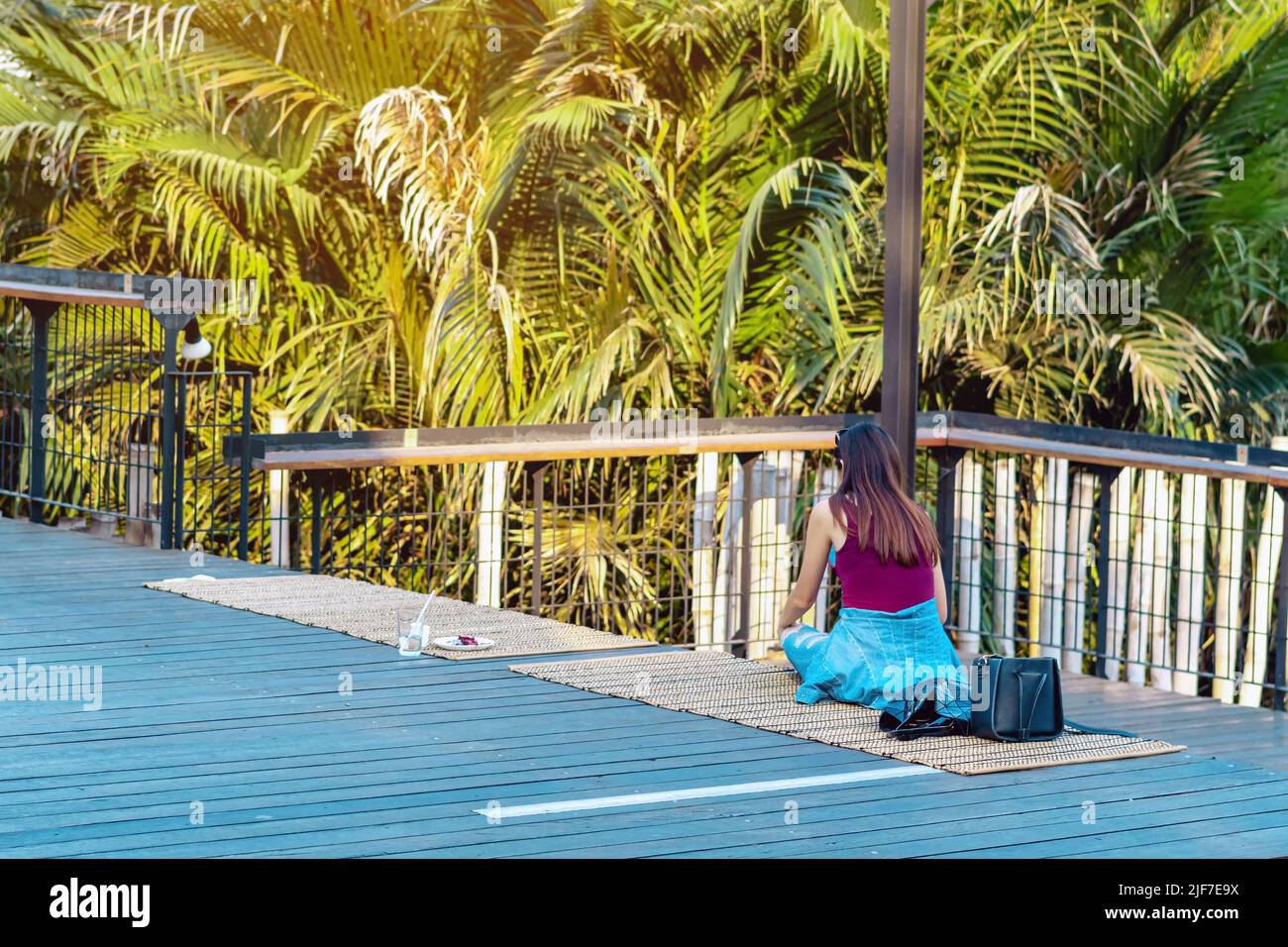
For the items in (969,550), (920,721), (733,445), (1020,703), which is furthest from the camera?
(969,550)

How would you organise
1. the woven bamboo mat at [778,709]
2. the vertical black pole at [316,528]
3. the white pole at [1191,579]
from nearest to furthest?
the woven bamboo mat at [778,709], the vertical black pole at [316,528], the white pole at [1191,579]

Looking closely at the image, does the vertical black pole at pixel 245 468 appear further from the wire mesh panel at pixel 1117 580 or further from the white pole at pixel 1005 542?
the white pole at pixel 1005 542

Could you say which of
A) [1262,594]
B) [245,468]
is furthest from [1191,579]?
[245,468]

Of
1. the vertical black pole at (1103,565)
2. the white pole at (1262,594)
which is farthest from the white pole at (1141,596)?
the white pole at (1262,594)

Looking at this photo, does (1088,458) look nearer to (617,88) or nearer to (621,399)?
(621,399)

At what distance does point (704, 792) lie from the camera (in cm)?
430

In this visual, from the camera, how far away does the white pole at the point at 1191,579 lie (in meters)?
7.65

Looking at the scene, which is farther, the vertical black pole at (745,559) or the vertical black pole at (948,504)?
the vertical black pole at (948,504)

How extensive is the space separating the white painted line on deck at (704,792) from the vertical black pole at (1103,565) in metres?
3.20

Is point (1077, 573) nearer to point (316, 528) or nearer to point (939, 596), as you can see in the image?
point (939, 596)

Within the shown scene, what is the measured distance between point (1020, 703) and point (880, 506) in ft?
2.46

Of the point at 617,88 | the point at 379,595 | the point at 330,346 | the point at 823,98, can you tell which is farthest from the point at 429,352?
the point at 379,595

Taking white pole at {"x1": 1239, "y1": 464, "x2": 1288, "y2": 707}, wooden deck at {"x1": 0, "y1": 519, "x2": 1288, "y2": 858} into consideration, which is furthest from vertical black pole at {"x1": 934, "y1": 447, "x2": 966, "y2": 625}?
wooden deck at {"x1": 0, "y1": 519, "x2": 1288, "y2": 858}
